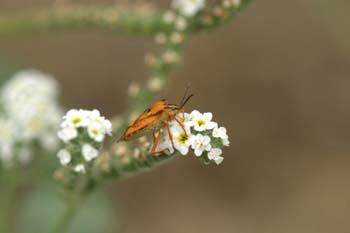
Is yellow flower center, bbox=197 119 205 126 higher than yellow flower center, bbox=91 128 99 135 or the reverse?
the reverse

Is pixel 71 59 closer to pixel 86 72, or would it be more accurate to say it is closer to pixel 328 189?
pixel 86 72

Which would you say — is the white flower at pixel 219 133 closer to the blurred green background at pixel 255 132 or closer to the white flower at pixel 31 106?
the white flower at pixel 31 106

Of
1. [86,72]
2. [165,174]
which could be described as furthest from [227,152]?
[86,72]

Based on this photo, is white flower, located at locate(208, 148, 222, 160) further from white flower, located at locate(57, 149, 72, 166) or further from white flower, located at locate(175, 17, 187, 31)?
white flower, located at locate(175, 17, 187, 31)

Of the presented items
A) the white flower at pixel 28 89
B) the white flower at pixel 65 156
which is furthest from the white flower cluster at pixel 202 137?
the white flower at pixel 28 89

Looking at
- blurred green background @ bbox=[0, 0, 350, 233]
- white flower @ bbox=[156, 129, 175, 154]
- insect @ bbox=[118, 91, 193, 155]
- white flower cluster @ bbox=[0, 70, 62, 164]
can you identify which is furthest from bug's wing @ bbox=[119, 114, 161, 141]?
blurred green background @ bbox=[0, 0, 350, 233]

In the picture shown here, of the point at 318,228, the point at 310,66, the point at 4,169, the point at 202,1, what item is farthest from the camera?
the point at 310,66
